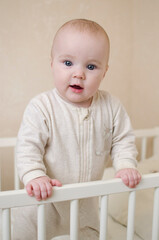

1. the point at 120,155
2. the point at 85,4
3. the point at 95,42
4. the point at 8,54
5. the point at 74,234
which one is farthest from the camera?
→ the point at 85,4

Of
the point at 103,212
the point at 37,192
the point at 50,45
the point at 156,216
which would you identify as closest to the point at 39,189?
the point at 37,192

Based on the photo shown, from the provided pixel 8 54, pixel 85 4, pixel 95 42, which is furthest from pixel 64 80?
pixel 85 4

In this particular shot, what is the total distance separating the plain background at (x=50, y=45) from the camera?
4.59 ft

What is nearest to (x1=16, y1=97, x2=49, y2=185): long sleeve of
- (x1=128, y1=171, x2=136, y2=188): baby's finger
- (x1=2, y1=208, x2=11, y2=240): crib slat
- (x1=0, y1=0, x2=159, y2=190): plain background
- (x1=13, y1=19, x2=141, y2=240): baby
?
(x1=13, y1=19, x2=141, y2=240): baby

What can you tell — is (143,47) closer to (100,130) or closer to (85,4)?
(85,4)

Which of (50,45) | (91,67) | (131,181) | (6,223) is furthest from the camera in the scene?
(50,45)

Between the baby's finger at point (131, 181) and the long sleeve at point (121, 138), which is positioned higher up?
the long sleeve at point (121, 138)

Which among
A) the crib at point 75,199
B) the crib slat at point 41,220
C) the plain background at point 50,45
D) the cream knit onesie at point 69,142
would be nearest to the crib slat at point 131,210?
the crib at point 75,199

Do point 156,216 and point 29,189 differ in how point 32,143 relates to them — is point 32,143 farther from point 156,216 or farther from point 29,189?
point 156,216

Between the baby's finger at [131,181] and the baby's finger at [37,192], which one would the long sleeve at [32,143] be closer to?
the baby's finger at [37,192]

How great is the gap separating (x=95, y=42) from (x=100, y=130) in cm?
26

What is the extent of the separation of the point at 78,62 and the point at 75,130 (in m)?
0.20

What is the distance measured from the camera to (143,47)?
5.41 ft

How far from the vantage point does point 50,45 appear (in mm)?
1478
